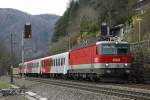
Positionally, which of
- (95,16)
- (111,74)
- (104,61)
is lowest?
(111,74)

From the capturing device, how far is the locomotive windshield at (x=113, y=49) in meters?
34.5

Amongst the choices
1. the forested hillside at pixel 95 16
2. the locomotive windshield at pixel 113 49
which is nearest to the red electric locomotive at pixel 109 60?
the locomotive windshield at pixel 113 49

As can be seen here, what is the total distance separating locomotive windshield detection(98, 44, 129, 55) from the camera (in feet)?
113

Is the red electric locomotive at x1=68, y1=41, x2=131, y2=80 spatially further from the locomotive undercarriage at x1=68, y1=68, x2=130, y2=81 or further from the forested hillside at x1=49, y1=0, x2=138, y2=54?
the forested hillside at x1=49, y1=0, x2=138, y2=54

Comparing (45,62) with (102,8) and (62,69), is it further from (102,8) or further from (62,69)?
(102,8)

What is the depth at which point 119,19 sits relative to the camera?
85.4m

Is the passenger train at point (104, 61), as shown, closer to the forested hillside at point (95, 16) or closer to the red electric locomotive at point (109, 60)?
the red electric locomotive at point (109, 60)

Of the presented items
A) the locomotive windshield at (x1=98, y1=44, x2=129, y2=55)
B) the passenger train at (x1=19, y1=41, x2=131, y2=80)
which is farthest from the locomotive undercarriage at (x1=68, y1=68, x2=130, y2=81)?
the locomotive windshield at (x1=98, y1=44, x2=129, y2=55)

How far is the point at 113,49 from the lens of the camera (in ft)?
114

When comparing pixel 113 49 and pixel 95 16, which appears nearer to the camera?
pixel 113 49

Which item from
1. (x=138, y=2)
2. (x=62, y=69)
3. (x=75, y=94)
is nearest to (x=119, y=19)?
(x=138, y=2)

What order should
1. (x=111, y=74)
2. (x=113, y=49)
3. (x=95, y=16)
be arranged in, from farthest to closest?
(x=95, y=16) → (x=113, y=49) → (x=111, y=74)

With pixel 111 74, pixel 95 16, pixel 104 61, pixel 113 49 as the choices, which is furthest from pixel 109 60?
pixel 95 16

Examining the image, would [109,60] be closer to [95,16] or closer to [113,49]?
[113,49]
